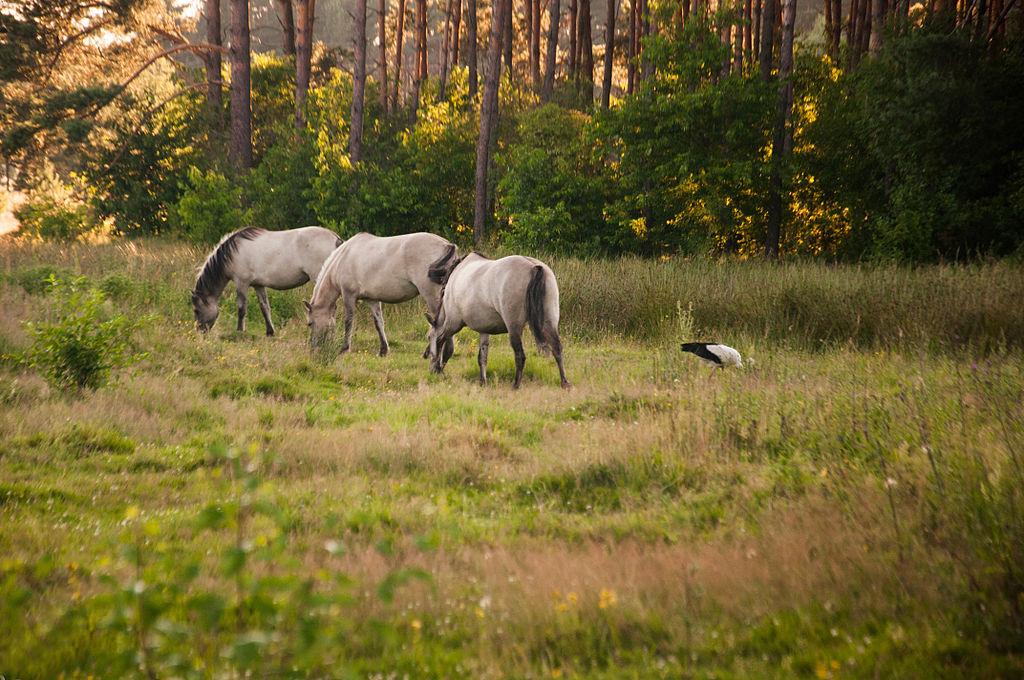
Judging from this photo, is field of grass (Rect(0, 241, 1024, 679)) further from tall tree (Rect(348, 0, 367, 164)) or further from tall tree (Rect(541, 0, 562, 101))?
tall tree (Rect(541, 0, 562, 101))

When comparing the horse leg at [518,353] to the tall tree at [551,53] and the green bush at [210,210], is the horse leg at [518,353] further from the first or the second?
the tall tree at [551,53]

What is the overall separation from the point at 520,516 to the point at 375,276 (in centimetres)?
772

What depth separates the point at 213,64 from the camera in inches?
1054

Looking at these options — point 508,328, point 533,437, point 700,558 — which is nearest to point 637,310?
point 508,328

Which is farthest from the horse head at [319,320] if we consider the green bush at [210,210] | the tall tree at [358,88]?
the tall tree at [358,88]

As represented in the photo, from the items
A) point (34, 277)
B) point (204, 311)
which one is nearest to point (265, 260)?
point (204, 311)

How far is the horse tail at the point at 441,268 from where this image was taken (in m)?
11.3

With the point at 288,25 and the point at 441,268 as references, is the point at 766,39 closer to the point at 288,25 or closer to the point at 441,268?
the point at 441,268

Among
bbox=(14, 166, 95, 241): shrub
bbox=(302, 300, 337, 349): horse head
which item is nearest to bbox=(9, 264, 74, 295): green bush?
bbox=(302, 300, 337, 349): horse head

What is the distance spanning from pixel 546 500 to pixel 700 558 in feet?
5.42

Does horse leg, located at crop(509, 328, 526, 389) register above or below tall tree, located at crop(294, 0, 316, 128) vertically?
below

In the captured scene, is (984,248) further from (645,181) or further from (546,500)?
(546,500)

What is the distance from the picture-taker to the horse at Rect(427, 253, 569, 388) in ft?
30.1

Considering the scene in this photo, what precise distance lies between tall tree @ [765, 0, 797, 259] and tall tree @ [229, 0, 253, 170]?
16.5 m
